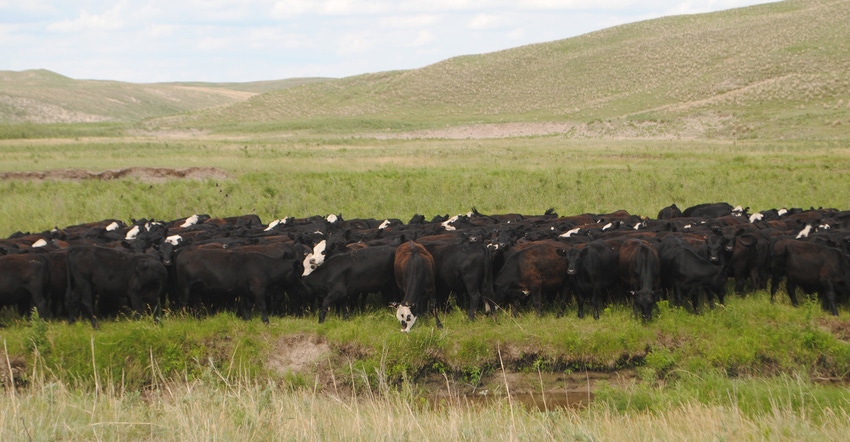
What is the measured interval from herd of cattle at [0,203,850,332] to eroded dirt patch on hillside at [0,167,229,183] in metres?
13.2

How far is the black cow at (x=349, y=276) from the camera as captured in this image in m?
12.7

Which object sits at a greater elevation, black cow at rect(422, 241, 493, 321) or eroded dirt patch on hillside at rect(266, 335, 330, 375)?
black cow at rect(422, 241, 493, 321)

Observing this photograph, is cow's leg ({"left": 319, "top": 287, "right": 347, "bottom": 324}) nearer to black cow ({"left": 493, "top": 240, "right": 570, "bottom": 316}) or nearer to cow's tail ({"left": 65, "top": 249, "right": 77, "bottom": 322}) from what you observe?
black cow ({"left": 493, "top": 240, "right": 570, "bottom": 316})

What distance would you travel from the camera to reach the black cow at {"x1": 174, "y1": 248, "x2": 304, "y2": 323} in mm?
12586

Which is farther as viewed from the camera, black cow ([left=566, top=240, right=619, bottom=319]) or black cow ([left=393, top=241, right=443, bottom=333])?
black cow ([left=566, top=240, right=619, bottom=319])

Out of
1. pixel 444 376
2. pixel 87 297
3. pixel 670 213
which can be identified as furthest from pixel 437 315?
pixel 670 213

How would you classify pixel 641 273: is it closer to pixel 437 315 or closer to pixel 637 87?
pixel 437 315

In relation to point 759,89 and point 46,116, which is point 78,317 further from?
point 46,116

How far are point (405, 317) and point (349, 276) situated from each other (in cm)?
145

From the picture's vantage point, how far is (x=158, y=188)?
85.0 ft

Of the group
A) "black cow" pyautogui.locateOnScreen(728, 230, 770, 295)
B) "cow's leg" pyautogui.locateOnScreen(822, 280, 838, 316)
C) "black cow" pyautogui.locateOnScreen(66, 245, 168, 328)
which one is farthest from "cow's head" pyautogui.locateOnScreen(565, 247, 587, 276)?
"black cow" pyautogui.locateOnScreen(66, 245, 168, 328)

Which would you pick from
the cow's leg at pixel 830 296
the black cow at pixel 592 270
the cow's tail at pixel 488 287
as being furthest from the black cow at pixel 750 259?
the cow's tail at pixel 488 287

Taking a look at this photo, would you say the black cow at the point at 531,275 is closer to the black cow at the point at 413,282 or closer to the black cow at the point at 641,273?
the black cow at the point at 641,273

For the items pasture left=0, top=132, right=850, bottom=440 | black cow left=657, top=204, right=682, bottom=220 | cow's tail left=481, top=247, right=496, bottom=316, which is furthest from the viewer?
black cow left=657, top=204, right=682, bottom=220
